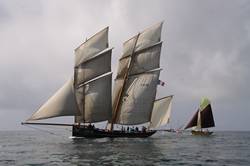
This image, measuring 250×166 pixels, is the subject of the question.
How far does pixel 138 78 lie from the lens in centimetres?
9188

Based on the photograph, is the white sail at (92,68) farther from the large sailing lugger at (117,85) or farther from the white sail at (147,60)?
the white sail at (147,60)

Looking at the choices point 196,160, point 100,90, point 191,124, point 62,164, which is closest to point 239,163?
point 196,160

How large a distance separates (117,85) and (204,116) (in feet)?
124

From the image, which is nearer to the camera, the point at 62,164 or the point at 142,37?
the point at 62,164

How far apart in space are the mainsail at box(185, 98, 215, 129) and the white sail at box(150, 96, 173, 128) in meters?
24.9

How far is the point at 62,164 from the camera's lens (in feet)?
139

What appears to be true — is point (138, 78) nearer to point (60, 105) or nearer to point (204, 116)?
point (60, 105)

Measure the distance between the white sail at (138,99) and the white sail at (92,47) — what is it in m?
10.2

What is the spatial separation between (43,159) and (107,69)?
139 ft

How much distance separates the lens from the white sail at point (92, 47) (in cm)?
8762

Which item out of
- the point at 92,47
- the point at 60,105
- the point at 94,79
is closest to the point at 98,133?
the point at 94,79

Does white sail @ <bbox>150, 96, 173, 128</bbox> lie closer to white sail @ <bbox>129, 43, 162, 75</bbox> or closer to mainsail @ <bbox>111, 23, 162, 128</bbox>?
mainsail @ <bbox>111, 23, 162, 128</bbox>

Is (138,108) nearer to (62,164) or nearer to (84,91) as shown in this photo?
(84,91)

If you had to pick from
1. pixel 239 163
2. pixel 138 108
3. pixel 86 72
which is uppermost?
pixel 86 72
